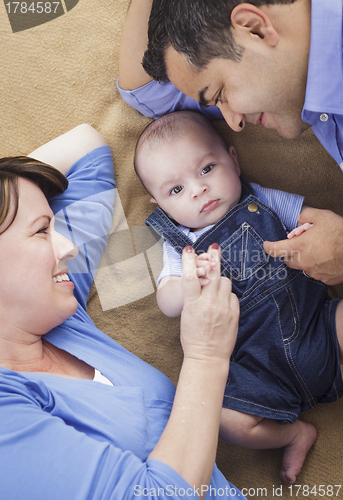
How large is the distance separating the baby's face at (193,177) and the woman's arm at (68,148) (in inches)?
10.3

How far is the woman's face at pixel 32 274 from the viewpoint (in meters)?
1.14

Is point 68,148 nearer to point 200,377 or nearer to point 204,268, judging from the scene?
point 204,268

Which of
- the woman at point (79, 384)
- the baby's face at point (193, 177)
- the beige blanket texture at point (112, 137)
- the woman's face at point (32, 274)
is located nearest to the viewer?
the woman at point (79, 384)

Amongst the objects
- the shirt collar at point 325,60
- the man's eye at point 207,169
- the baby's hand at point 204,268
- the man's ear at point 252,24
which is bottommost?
the baby's hand at point 204,268

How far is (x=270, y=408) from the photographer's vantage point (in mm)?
1401

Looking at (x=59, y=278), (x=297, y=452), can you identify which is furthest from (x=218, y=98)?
(x=297, y=452)

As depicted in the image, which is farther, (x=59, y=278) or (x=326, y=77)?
(x=59, y=278)

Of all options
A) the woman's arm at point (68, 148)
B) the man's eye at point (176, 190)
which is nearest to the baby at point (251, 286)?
the man's eye at point (176, 190)

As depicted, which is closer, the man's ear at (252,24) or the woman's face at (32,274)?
the man's ear at (252,24)

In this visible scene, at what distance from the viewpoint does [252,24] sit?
3.31ft

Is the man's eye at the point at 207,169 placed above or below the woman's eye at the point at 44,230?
below

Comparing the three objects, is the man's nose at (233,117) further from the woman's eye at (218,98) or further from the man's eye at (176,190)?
the man's eye at (176,190)

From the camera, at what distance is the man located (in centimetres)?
103

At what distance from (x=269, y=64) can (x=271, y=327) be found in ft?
3.02
